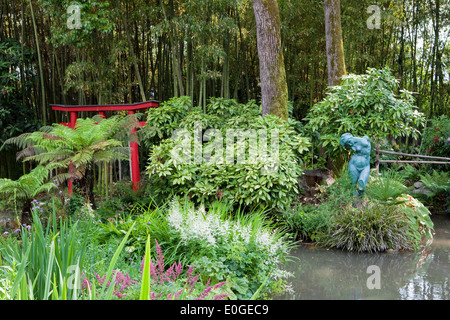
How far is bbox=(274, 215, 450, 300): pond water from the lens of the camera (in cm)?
296

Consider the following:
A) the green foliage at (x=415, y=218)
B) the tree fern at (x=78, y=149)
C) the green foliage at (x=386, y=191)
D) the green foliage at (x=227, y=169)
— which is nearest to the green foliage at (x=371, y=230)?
the green foliage at (x=415, y=218)

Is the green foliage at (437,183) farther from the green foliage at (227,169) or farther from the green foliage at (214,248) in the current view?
the green foliage at (214,248)

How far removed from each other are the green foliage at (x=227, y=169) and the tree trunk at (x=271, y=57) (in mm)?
386

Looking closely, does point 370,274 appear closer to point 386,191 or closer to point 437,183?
point 386,191

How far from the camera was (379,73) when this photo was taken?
5.36 m

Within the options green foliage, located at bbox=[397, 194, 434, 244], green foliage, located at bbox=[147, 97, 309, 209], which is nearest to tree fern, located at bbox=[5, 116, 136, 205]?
green foliage, located at bbox=[147, 97, 309, 209]

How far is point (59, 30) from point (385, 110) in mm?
4774

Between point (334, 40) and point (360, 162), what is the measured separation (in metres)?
2.65

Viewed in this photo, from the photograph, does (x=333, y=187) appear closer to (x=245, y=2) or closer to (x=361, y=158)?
(x=361, y=158)

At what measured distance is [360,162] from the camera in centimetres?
448

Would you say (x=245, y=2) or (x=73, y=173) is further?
(x=245, y=2)

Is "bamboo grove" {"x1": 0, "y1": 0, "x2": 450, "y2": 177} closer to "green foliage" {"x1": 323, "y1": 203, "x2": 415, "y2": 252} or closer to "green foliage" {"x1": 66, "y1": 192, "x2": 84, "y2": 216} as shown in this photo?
"green foliage" {"x1": 66, "y1": 192, "x2": 84, "y2": 216}
